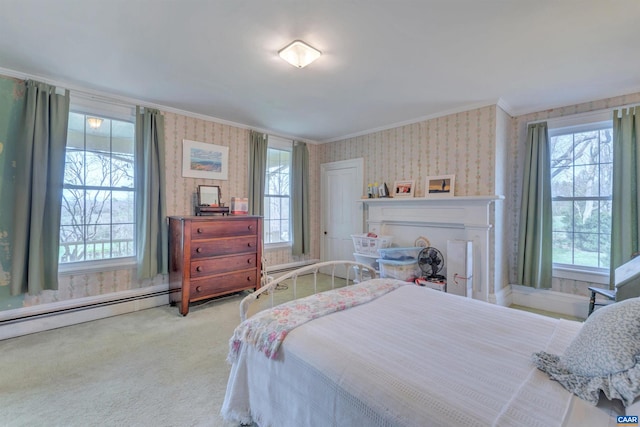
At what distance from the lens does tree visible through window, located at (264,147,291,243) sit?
471cm

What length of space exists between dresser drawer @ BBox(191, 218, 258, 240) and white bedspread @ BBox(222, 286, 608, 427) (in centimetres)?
205

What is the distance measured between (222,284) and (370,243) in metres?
2.12

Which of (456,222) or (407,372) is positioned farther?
(456,222)

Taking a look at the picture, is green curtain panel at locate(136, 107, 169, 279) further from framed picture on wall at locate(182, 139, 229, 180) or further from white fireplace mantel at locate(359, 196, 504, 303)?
white fireplace mantel at locate(359, 196, 504, 303)

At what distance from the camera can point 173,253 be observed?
11.2ft

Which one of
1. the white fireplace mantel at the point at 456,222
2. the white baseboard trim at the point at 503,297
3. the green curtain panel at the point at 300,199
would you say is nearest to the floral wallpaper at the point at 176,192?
the green curtain panel at the point at 300,199

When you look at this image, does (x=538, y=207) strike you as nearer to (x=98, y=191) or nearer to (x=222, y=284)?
(x=222, y=284)

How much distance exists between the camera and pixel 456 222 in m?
3.50

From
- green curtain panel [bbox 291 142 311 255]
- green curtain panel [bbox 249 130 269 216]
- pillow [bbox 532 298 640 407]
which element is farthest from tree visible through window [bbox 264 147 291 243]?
pillow [bbox 532 298 640 407]

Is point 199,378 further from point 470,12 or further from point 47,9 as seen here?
point 470,12

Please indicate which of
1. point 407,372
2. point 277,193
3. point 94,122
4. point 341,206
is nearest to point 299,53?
point 407,372

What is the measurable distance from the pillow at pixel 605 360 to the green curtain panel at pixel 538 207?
2.71m

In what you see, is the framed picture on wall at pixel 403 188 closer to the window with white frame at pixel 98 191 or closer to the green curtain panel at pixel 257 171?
the green curtain panel at pixel 257 171

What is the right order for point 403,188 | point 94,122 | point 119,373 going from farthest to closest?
point 403,188 → point 94,122 → point 119,373
